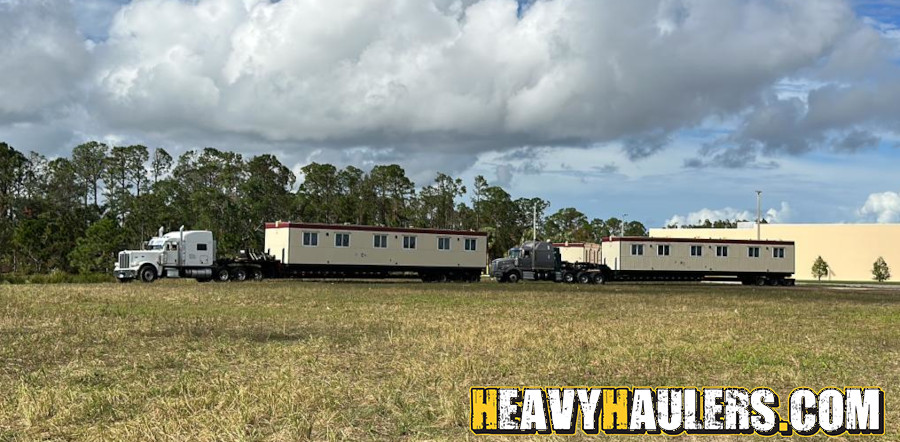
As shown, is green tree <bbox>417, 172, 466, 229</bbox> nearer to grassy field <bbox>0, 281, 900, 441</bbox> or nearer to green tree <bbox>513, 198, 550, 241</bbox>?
green tree <bbox>513, 198, 550, 241</bbox>

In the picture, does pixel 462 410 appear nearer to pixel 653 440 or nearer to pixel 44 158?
pixel 653 440

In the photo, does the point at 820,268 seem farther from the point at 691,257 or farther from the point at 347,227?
the point at 347,227

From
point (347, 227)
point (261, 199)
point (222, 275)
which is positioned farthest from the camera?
point (261, 199)

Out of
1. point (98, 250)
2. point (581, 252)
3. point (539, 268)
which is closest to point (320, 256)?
point (539, 268)

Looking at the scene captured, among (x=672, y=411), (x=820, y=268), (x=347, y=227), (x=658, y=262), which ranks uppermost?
(x=347, y=227)

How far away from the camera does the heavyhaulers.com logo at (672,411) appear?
28.0ft

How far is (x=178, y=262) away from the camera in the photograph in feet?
145

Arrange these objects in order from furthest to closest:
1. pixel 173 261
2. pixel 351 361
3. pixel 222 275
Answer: pixel 222 275, pixel 173 261, pixel 351 361

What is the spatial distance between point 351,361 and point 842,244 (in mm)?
83959

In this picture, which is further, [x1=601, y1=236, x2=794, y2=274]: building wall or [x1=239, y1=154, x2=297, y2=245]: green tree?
[x1=239, y1=154, x2=297, y2=245]: green tree

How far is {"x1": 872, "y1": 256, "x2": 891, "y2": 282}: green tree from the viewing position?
78875 millimetres

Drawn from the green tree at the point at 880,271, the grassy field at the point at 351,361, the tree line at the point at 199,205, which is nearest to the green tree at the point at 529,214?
the tree line at the point at 199,205

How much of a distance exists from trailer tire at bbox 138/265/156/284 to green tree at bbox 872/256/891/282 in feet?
213

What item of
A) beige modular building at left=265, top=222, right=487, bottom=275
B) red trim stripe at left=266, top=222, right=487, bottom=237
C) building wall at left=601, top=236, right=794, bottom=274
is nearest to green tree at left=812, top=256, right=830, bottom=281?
building wall at left=601, top=236, right=794, bottom=274
